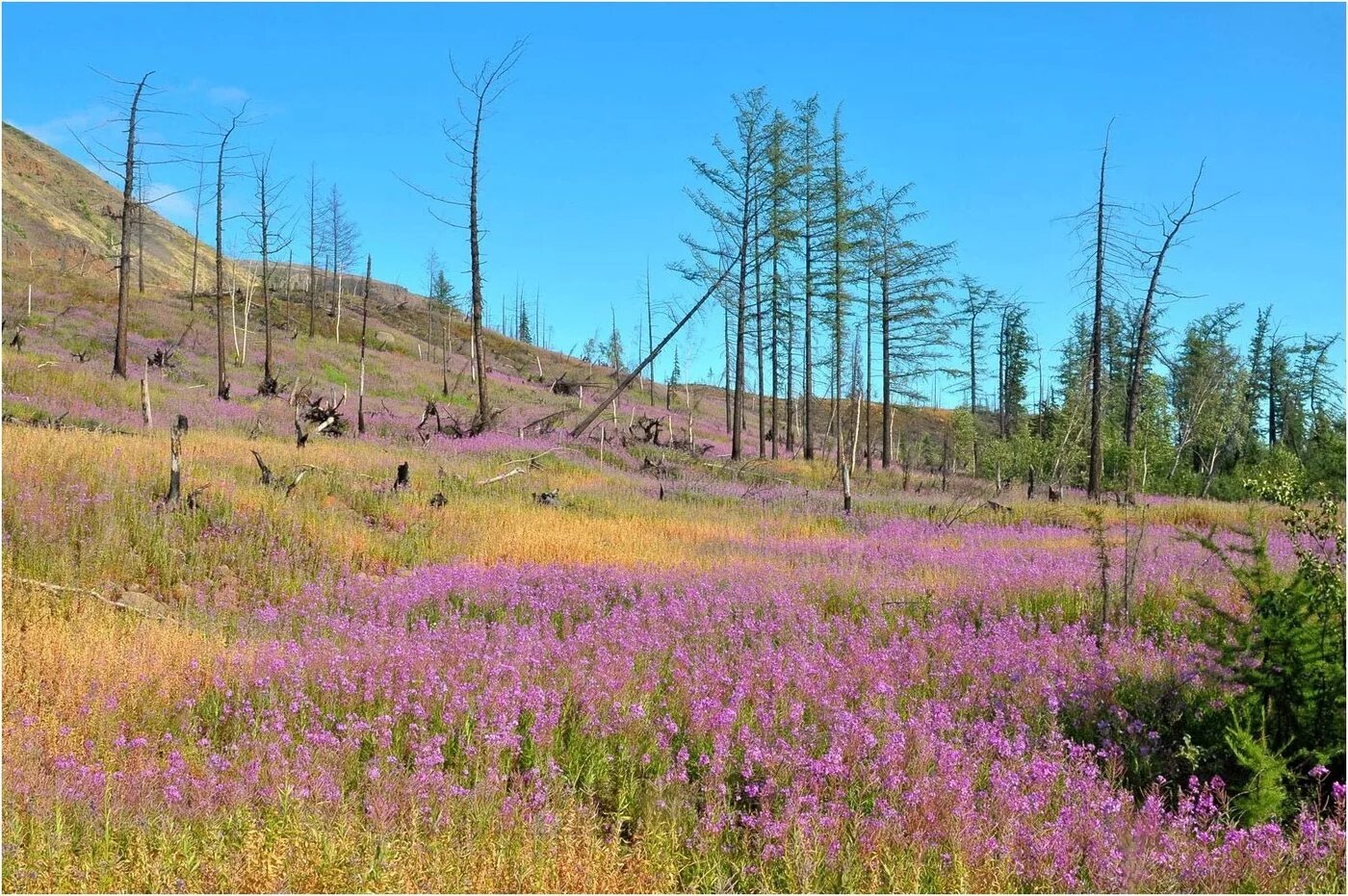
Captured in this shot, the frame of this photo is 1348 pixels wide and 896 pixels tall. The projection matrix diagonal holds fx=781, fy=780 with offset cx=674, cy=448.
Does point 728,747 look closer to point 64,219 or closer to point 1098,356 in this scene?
point 1098,356

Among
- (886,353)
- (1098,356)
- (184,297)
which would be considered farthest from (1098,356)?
(184,297)

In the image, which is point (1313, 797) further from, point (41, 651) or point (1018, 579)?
point (41, 651)

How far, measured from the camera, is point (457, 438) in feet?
78.9

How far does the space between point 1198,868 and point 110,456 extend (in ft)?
43.9

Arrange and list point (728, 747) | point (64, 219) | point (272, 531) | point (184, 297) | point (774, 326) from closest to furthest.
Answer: point (728, 747), point (272, 531), point (774, 326), point (184, 297), point (64, 219)

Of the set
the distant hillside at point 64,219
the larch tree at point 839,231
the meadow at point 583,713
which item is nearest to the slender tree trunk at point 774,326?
the larch tree at point 839,231

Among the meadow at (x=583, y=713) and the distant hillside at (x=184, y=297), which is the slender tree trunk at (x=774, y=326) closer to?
the distant hillside at (x=184, y=297)

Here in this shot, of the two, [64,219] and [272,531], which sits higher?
[64,219]

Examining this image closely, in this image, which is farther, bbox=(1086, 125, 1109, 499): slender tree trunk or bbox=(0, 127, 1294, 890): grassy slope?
bbox=(1086, 125, 1109, 499): slender tree trunk

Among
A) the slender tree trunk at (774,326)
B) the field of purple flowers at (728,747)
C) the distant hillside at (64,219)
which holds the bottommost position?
the field of purple flowers at (728,747)

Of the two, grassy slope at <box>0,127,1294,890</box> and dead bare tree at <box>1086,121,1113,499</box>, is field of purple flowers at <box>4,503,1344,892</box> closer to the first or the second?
grassy slope at <box>0,127,1294,890</box>

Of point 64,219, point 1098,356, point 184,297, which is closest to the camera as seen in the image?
point 1098,356

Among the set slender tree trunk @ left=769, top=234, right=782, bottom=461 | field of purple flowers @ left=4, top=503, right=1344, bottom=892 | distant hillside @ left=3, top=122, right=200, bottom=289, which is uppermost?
distant hillside @ left=3, top=122, right=200, bottom=289

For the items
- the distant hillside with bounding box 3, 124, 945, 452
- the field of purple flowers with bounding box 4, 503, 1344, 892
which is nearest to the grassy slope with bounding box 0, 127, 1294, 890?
the field of purple flowers with bounding box 4, 503, 1344, 892
